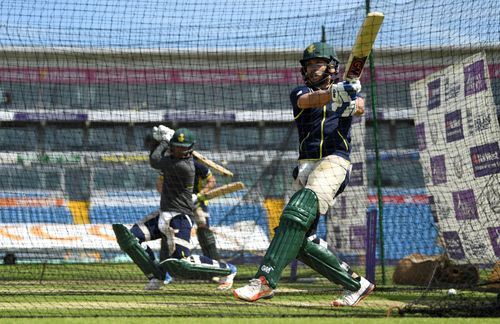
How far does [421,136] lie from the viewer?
35.6 feet

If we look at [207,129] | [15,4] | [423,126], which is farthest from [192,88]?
[15,4]

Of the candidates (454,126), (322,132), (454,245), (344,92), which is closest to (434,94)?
(454,126)

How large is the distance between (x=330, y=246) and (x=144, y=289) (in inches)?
163

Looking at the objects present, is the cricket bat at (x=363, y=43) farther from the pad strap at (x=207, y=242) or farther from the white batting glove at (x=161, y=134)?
the pad strap at (x=207, y=242)

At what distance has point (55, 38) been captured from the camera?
8.20 m

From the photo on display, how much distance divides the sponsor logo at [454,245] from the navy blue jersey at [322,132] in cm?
435

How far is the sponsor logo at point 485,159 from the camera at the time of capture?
902 cm

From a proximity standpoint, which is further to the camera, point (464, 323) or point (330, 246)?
point (330, 246)

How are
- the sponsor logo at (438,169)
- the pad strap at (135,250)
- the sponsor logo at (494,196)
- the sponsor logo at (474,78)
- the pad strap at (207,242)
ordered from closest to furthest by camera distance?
the pad strap at (135,250) → the sponsor logo at (494,196) → the sponsor logo at (474,78) → the sponsor logo at (438,169) → the pad strap at (207,242)

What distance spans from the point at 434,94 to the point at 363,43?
197 inches

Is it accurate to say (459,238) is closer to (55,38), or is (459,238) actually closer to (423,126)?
(423,126)

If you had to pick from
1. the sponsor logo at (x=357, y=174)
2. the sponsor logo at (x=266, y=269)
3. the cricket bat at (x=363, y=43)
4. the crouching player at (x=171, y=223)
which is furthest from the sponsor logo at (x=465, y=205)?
the sponsor logo at (x=266, y=269)

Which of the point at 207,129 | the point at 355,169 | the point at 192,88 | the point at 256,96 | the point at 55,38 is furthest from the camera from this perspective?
the point at 207,129

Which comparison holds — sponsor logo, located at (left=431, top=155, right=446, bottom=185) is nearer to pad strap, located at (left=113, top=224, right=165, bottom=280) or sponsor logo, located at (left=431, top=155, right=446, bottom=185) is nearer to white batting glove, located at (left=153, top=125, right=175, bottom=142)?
white batting glove, located at (left=153, top=125, right=175, bottom=142)
